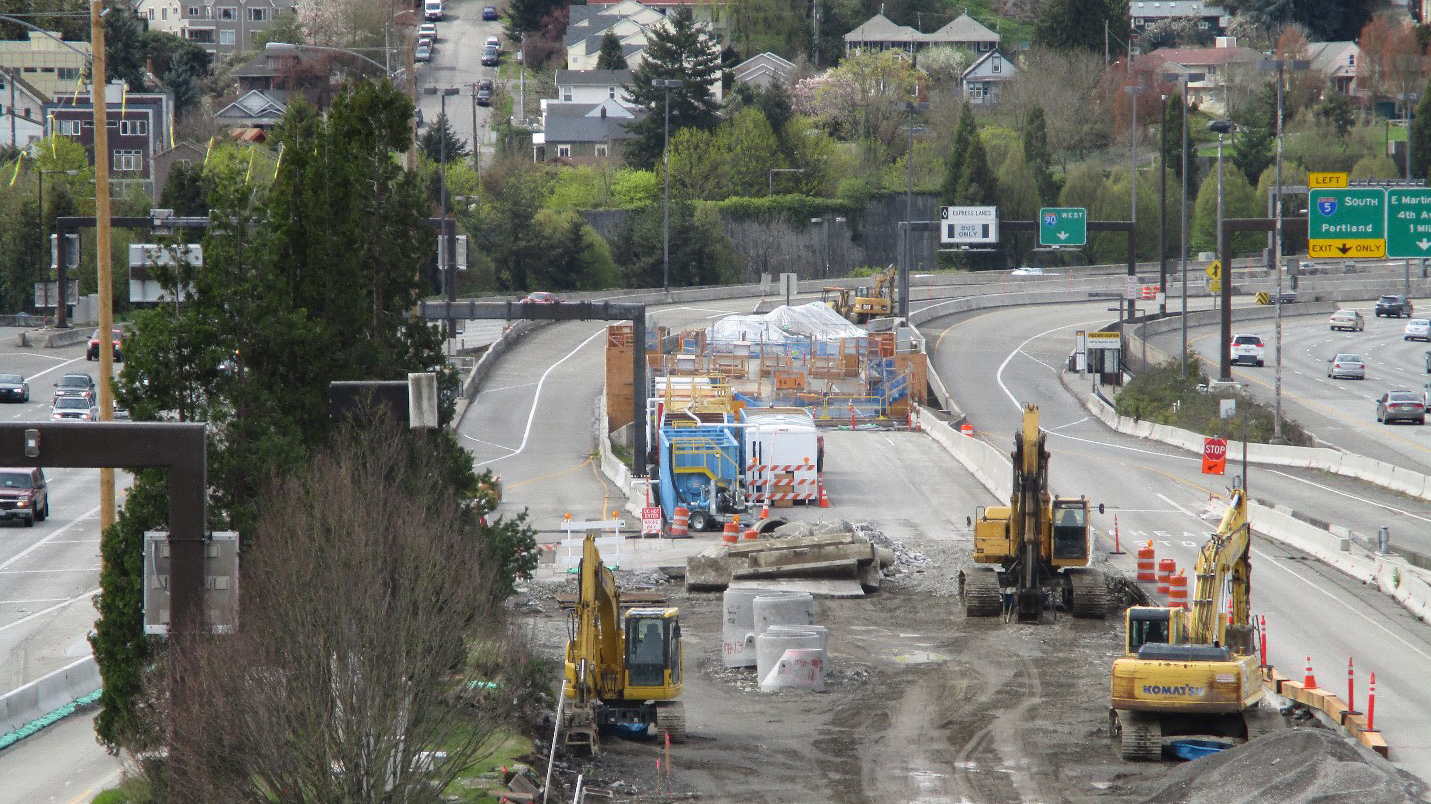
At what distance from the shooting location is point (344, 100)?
92.3ft

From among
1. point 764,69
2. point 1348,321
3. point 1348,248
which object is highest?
point 764,69

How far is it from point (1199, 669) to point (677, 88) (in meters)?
108

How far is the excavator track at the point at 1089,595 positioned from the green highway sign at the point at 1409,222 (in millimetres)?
20901

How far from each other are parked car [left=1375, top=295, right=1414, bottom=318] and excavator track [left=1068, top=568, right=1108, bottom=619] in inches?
2811

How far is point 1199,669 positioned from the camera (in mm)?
23359

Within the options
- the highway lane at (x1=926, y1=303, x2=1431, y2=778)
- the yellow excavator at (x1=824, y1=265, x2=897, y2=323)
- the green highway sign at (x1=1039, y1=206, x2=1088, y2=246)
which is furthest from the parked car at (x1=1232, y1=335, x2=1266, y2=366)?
the yellow excavator at (x1=824, y1=265, x2=897, y2=323)

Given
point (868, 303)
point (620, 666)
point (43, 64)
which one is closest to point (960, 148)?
point (868, 303)

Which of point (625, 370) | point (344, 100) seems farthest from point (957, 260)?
point (344, 100)

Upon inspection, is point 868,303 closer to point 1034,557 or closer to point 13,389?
point 13,389

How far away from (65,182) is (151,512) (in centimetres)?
8850

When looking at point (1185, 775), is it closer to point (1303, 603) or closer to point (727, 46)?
point (1303, 603)

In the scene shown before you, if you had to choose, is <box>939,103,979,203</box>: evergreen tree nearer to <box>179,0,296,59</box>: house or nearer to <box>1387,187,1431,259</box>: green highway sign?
<box>1387,187,1431,259</box>: green highway sign

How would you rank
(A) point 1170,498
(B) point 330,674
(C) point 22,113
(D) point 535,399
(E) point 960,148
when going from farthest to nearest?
(C) point 22,113 → (E) point 960,148 → (D) point 535,399 → (A) point 1170,498 → (B) point 330,674

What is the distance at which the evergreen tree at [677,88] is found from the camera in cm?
12800
